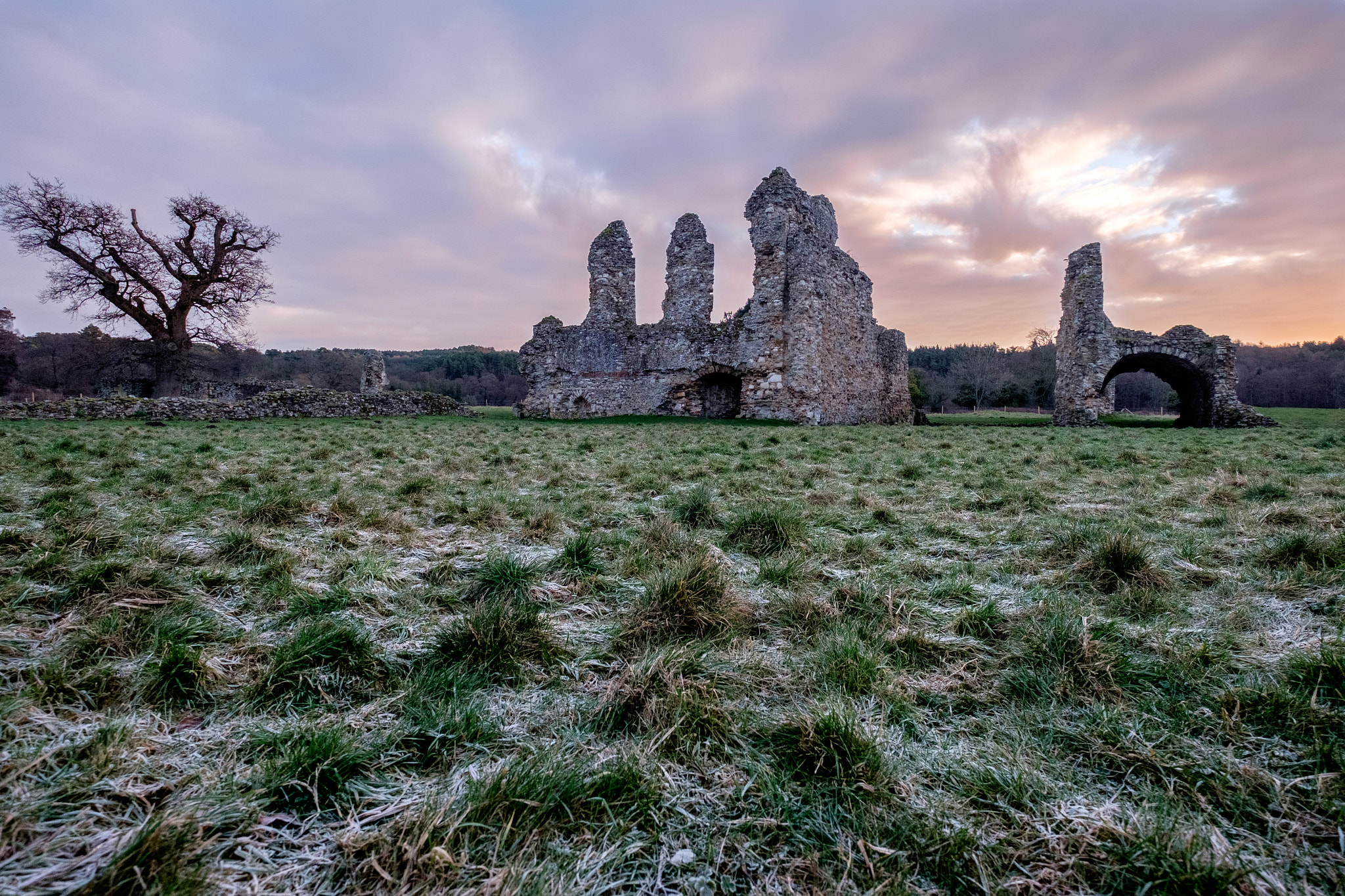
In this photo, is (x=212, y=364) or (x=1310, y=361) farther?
(x=1310, y=361)

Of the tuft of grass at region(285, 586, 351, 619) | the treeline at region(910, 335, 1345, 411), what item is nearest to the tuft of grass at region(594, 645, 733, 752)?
the tuft of grass at region(285, 586, 351, 619)

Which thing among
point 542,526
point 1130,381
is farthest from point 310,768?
point 1130,381

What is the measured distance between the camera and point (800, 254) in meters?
17.4

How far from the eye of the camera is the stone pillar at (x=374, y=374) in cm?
2861

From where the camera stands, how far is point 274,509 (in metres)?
3.91

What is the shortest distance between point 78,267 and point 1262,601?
34.8m

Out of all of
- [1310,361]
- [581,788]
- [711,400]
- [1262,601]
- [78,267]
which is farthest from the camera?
[1310,361]

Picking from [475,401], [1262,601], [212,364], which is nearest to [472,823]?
[1262,601]

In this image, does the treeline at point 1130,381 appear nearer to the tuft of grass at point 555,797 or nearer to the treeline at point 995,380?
the treeline at point 995,380

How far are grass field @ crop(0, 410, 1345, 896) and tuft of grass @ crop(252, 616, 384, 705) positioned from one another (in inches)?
0.4

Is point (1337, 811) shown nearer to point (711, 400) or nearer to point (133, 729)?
point (133, 729)

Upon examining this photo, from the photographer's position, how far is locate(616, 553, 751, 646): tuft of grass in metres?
2.28

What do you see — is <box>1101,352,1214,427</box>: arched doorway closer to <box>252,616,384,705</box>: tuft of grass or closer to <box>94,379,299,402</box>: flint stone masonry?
<box>252,616,384,705</box>: tuft of grass

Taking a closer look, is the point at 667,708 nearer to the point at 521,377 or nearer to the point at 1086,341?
the point at 1086,341
